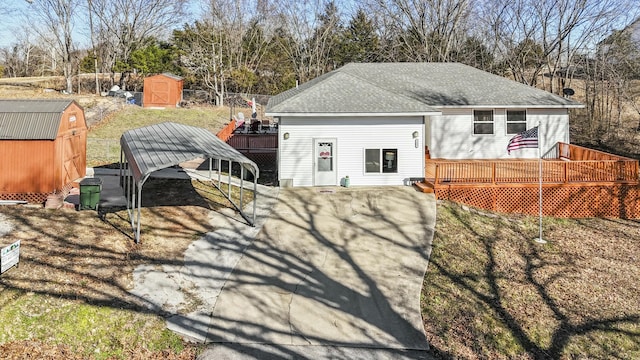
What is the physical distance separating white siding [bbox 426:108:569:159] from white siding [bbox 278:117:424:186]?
339 cm

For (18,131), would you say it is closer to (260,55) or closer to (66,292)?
(66,292)

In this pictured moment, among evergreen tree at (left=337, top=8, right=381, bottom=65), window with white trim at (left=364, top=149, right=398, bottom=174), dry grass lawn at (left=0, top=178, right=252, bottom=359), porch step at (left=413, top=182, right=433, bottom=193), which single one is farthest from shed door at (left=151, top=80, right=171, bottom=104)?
porch step at (left=413, top=182, right=433, bottom=193)

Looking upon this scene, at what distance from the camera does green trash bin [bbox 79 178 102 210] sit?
41.6 feet

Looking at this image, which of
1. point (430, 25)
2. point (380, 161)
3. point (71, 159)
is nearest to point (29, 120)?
point (71, 159)

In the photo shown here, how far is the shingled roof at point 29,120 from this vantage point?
44.3 feet

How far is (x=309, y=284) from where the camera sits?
9.53 metres

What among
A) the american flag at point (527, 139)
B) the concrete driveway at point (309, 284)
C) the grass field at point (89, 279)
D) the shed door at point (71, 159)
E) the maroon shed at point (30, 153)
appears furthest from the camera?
the shed door at point (71, 159)

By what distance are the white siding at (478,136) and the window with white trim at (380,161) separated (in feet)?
12.2

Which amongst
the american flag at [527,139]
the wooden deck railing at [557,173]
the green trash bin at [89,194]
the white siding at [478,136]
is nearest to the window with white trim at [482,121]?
the white siding at [478,136]

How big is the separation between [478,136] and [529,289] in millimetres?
10762

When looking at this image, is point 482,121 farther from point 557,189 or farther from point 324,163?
point 324,163

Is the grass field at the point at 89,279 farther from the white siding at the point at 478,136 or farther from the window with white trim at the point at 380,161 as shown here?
the white siding at the point at 478,136

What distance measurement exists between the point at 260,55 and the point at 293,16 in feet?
21.4

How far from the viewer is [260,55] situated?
50.8m
